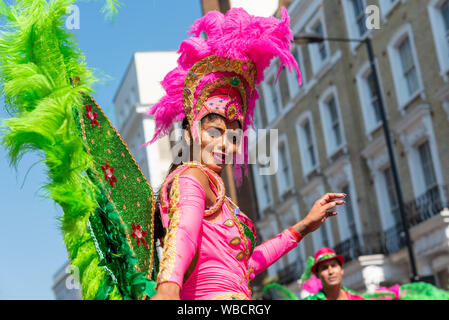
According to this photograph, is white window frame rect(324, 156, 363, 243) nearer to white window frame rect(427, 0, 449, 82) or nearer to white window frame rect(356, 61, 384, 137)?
white window frame rect(356, 61, 384, 137)

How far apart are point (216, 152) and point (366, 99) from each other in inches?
804

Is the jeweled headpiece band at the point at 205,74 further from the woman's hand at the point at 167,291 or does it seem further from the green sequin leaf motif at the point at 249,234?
the woman's hand at the point at 167,291

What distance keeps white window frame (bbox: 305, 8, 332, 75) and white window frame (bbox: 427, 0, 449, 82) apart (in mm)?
6925

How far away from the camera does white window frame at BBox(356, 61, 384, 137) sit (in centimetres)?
2241

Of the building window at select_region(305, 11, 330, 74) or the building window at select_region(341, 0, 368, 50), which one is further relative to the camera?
the building window at select_region(305, 11, 330, 74)

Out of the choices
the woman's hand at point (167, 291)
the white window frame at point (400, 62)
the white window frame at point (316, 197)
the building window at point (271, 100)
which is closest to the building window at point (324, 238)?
the white window frame at point (316, 197)

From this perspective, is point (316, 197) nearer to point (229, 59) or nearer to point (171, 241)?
point (229, 59)

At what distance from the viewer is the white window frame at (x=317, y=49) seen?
25359 mm

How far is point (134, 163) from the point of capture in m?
2.92

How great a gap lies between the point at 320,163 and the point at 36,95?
2439 cm

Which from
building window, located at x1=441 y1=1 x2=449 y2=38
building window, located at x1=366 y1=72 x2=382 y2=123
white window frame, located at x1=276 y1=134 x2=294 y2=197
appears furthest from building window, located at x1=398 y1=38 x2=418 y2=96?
white window frame, located at x1=276 y1=134 x2=294 y2=197

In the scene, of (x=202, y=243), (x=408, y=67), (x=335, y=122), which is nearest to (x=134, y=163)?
(x=202, y=243)

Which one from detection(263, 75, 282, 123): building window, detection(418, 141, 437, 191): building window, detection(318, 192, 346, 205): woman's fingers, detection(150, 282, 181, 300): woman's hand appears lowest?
detection(150, 282, 181, 300): woman's hand
